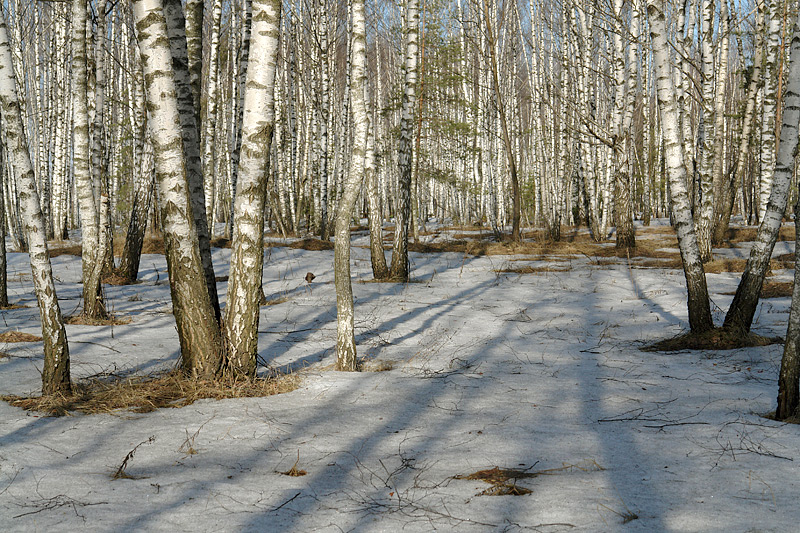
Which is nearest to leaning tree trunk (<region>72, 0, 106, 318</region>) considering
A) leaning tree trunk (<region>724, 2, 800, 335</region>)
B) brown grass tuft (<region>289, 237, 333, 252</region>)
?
leaning tree trunk (<region>724, 2, 800, 335</region>)

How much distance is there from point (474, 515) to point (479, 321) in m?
5.05

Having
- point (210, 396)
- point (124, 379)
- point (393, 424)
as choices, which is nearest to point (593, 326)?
point (393, 424)

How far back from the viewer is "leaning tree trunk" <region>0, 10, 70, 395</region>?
13.0 feet

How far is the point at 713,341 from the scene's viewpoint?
5859mm

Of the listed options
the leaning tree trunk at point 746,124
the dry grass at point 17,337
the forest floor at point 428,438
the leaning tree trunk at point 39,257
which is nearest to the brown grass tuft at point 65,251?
the forest floor at point 428,438

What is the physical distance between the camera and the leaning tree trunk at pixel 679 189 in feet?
19.5

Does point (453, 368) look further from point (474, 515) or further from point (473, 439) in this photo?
point (474, 515)

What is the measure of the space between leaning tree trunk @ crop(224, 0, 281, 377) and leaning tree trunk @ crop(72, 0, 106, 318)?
299 centimetres

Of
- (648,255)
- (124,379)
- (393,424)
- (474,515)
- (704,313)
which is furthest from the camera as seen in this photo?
(648,255)

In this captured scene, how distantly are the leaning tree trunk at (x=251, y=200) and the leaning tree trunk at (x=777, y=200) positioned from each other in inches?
181

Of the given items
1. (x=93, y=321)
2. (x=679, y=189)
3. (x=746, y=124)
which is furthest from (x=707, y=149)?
(x=93, y=321)

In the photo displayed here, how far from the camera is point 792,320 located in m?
3.48

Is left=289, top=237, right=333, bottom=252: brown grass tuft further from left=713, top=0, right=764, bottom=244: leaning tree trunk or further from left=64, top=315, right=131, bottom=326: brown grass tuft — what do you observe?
left=713, top=0, right=764, bottom=244: leaning tree trunk

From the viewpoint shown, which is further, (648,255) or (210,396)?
(648,255)
